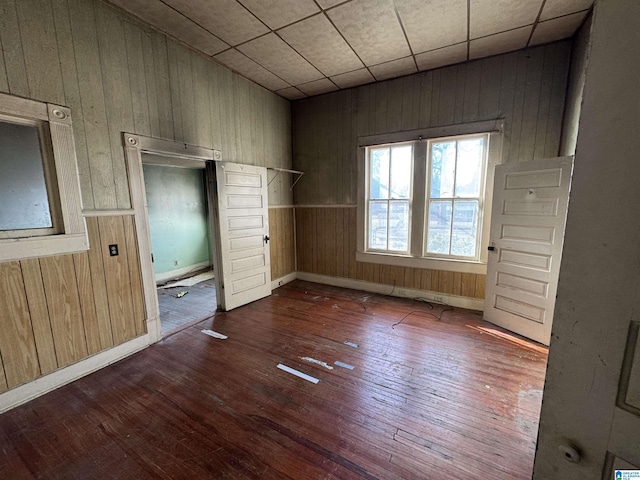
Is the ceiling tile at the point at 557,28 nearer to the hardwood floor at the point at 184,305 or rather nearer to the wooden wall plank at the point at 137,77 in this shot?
the wooden wall plank at the point at 137,77

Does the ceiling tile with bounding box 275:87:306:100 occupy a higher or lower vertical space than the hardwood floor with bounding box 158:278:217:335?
higher

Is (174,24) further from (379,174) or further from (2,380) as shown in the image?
(2,380)

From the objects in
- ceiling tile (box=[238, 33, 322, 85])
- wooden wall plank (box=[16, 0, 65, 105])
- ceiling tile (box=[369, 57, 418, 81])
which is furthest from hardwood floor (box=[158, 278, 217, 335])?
ceiling tile (box=[369, 57, 418, 81])

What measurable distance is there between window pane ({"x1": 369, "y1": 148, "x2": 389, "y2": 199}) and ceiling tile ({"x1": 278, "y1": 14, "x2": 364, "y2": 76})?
1.20 metres

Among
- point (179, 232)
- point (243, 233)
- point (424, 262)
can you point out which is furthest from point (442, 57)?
point (179, 232)

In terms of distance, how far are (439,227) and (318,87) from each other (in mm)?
2808

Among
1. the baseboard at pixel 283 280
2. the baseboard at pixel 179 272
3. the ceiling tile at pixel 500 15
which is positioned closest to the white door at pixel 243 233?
the baseboard at pixel 283 280

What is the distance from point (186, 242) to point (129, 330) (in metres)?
3.34

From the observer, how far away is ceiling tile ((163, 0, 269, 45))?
234cm

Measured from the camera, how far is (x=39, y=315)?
2049mm

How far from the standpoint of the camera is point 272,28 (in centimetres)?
268

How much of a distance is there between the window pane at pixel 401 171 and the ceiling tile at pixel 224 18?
7.46 ft

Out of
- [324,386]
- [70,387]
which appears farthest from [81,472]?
[324,386]

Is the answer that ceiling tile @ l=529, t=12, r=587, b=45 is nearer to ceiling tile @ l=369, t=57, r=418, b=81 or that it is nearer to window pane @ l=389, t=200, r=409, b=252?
ceiling tile @ l=369, t=57, r=418, b=81
